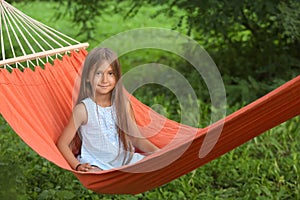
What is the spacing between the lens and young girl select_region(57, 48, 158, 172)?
110 inches

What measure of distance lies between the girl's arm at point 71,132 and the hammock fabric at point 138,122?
0.17 ft

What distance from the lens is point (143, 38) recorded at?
23.5 feet

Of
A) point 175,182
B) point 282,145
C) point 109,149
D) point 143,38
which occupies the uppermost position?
point 109,149

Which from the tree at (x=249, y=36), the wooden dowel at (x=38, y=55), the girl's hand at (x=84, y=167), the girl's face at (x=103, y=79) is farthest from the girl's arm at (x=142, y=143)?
the tree at (x=249, y=36)

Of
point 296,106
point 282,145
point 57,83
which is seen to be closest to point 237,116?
point 296,106

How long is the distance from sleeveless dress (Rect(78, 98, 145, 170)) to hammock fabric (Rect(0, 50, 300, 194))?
120 mm

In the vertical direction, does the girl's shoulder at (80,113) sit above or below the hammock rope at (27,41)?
below

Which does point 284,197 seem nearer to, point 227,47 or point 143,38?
point 227,47

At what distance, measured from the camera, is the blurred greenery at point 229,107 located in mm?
3393

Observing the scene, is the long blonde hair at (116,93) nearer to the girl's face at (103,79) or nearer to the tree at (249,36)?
the girl's face at (103,79)

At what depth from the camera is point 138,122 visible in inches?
116

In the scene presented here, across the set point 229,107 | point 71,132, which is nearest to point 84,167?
point 71,132

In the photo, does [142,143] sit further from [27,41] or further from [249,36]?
[249,36]

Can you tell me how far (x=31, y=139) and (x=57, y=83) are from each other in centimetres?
46
